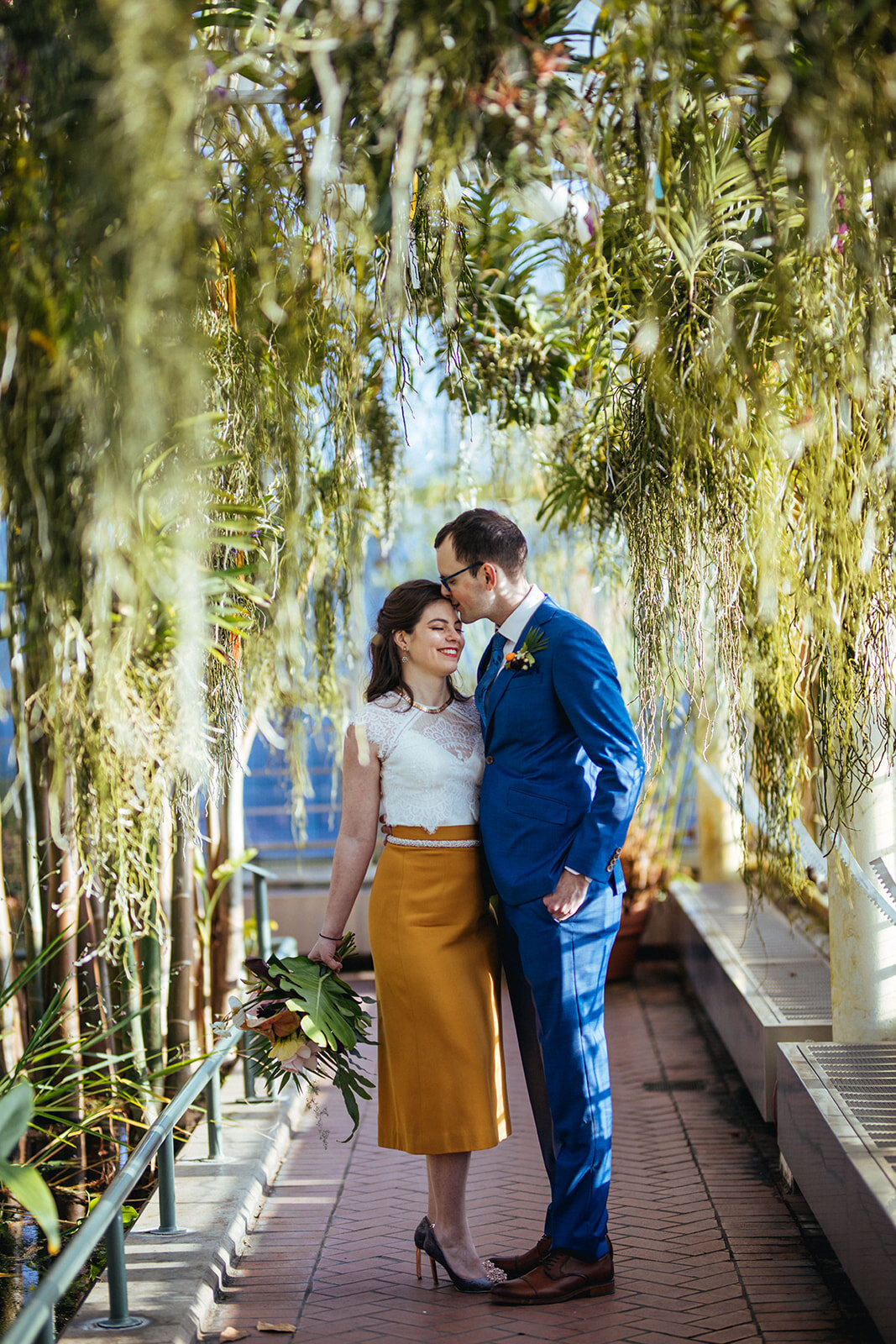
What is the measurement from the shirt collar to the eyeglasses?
0.55 feet

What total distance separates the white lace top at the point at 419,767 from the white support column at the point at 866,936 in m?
1.32

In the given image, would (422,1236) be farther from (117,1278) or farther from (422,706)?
(422,706)

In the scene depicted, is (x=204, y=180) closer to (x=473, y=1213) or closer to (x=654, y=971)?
(x=473, y=1213)

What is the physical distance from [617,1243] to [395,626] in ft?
6.49

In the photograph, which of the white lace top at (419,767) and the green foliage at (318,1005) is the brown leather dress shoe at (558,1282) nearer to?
the green foliage at (318,1005)

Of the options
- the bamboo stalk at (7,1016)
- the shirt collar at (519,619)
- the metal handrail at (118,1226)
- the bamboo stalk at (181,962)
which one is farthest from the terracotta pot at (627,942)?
the shirt collar at (519,619)

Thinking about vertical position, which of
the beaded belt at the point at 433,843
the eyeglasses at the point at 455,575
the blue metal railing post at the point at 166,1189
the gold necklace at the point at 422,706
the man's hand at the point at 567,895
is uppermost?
the eyeglasses at the point at 455,575

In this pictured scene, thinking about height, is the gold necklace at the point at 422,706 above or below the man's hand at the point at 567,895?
above

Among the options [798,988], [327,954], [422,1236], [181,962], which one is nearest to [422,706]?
[327,954]

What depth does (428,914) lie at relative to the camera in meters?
3.26

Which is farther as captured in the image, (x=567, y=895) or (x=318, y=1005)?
(x=318, y=1005)

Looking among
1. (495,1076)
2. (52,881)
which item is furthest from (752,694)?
(52,881)

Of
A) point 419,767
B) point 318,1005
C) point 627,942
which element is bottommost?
point 627,942

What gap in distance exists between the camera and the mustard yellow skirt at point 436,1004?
3.21 meters
